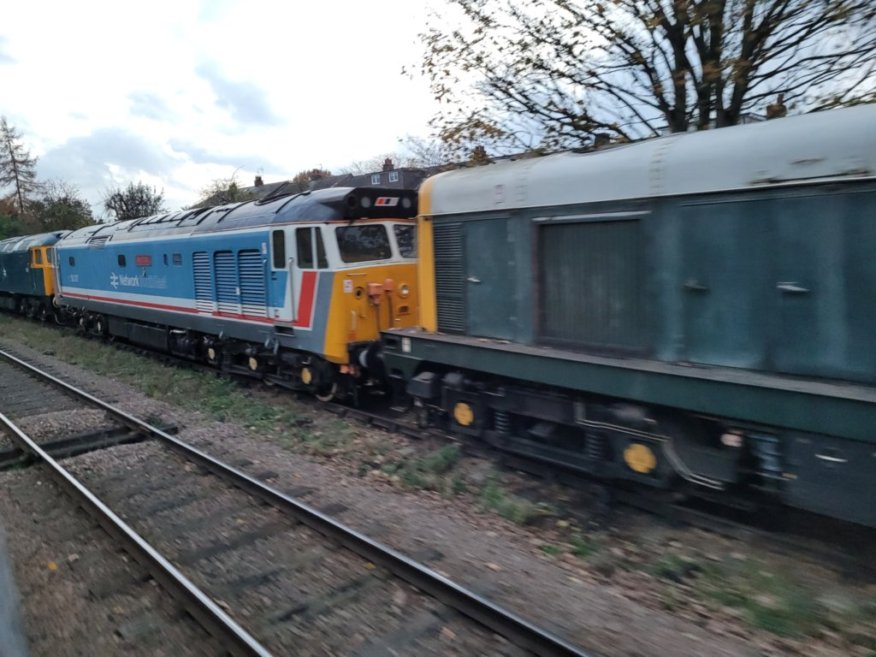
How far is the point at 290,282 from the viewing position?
31.9 ft

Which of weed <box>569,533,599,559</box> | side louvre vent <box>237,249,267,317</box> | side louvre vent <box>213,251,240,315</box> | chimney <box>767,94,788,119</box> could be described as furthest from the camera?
side louvre vent <box>213,251,240,315</box>

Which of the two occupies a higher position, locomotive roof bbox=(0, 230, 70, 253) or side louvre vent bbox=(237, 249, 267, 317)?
locomotive roof bbox=(0, 230, 70, 253)

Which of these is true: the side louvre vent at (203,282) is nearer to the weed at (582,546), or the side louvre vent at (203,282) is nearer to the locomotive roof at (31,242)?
the weed at (582,546)

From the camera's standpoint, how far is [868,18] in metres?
8.05

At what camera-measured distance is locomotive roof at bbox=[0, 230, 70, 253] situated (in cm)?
2223

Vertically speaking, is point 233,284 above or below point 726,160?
below

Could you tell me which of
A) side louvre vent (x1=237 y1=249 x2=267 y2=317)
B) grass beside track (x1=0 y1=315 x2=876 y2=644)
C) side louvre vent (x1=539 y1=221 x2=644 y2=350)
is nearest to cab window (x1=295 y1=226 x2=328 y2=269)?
side louvre vent (x1=237 y1=249 x2=267 y2=317)

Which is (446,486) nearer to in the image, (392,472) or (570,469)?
(392,472)

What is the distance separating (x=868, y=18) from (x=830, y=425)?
6546mm

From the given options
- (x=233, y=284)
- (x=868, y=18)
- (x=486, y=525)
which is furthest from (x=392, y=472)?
(x=868, y=18)

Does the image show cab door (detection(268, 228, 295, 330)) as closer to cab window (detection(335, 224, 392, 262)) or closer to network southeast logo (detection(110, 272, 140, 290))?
cab window (detection(335, 224, 392, 262))

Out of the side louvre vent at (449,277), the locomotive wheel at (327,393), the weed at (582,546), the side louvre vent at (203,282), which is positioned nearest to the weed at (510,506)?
the weed at (582,546)

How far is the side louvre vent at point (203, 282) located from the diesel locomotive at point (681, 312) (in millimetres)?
6094

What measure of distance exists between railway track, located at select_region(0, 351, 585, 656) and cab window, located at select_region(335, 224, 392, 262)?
3337 millimetres
